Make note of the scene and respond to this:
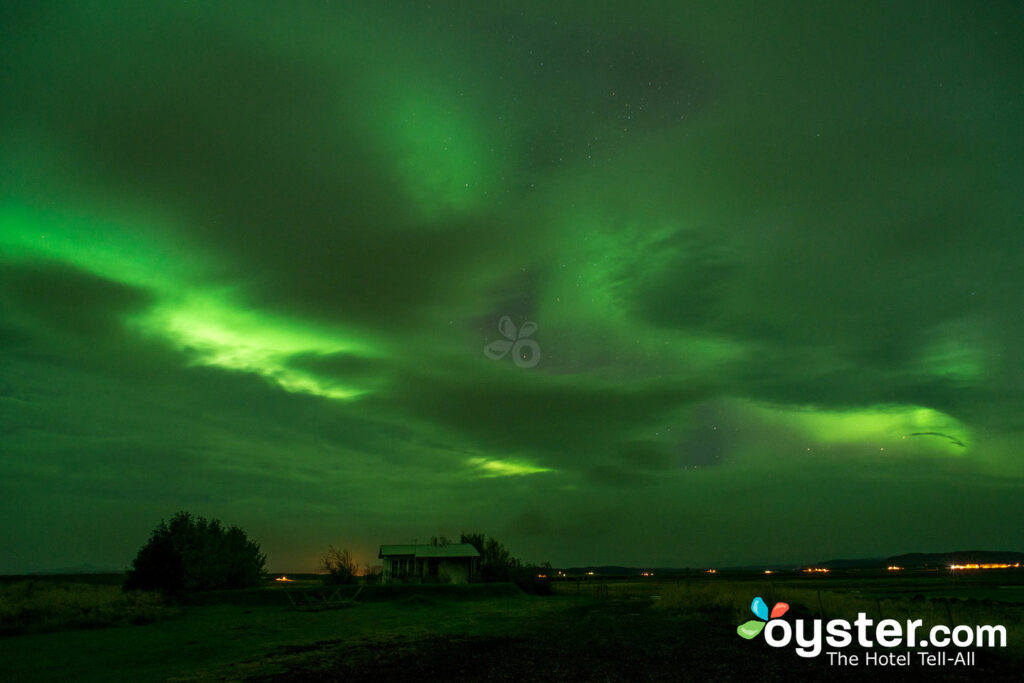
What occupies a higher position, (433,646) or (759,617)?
Answer: (433,646)

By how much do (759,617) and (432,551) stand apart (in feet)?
133

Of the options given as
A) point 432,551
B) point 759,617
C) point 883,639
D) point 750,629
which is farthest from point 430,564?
point 883,639

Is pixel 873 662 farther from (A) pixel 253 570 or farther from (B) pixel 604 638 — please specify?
(A) pixel 253 570

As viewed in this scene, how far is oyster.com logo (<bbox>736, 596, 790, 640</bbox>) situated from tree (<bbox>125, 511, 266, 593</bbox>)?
39.8 metres

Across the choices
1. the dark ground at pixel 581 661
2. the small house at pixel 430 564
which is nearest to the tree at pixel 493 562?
the small house at pixel 430 564

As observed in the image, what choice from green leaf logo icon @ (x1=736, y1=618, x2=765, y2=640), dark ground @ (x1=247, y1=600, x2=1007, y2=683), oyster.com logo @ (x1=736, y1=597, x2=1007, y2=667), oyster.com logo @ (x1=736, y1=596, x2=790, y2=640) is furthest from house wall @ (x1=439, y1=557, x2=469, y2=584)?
oyster.com logo @ (x1=736, y1=597, x2=1007, y2=667)

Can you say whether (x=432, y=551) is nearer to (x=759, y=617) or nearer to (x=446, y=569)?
(x=446, y=569)

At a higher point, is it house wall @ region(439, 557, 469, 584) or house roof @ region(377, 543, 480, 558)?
house roof @ region(377, 543, 480, 558)

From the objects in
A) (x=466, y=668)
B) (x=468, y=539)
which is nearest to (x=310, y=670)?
(x=466, y=668)

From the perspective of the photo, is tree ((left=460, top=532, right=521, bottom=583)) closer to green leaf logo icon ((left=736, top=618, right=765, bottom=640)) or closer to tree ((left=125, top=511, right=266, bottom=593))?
tree ((left=125, top=511, right=266, bottom=593))

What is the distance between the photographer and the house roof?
211ft

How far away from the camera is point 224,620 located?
35781 mm

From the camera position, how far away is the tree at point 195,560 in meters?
48.3

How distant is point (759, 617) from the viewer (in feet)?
103
